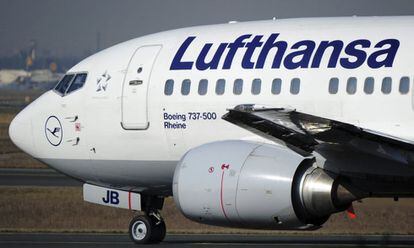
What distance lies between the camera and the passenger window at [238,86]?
2046cm

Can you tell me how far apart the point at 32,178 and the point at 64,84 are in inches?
702

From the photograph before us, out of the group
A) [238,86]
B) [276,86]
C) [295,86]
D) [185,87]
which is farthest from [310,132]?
[185,87]

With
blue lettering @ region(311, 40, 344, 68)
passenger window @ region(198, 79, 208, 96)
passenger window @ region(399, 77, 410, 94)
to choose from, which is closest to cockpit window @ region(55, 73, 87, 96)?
passenger window @ region(198, 79, 208, 96)

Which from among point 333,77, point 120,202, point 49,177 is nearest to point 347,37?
point 333,77

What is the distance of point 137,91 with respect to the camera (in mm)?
21812

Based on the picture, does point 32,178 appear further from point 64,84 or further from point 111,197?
point 111,197

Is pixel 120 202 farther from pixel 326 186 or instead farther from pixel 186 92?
pixel 326 186

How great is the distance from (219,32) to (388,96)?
4381 millimetres

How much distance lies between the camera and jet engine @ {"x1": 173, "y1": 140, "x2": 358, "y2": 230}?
18203 mm

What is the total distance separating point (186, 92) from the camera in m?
21.2

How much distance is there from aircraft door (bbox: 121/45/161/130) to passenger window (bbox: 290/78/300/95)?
3.36 metres

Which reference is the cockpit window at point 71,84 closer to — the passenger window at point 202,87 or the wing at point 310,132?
the passenger window at point 202,87

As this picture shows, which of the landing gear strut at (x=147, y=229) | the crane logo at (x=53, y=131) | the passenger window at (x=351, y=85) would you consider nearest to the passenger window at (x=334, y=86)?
the passenger window at (x=351, y=85)

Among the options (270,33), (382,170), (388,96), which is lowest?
(382,170)
